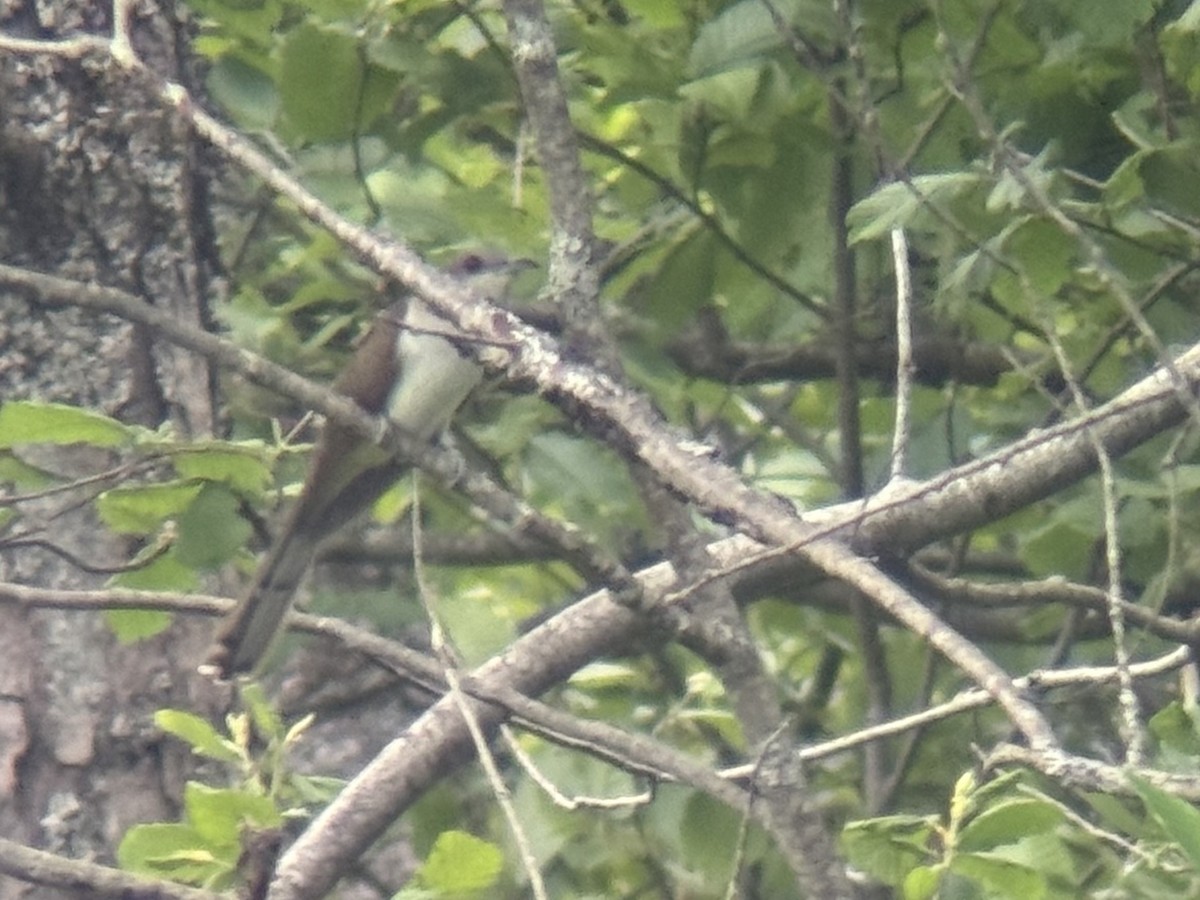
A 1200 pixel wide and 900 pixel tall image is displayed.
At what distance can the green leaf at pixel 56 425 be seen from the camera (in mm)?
2359

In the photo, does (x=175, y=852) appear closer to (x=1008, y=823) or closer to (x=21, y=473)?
(x=21, y=473)

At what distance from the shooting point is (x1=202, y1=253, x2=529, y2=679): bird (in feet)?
10.6

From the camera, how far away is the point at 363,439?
3.29 meters

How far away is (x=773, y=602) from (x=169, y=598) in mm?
1960

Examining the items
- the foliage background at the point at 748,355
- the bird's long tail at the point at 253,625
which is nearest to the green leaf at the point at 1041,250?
the foliage background at the point at 748,355

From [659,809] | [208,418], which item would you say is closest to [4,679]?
[208,418]

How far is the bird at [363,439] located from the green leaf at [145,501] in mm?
533

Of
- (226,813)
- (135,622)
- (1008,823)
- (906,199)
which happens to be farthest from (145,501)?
(1008,823)

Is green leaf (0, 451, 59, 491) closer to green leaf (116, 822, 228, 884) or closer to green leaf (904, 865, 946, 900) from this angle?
green leaf (116, 822, 228, 884)

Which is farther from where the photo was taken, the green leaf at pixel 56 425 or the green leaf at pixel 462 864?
the green leaf at pixel 56 425

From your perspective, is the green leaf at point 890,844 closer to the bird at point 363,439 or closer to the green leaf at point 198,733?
the green leaf at point 198,733

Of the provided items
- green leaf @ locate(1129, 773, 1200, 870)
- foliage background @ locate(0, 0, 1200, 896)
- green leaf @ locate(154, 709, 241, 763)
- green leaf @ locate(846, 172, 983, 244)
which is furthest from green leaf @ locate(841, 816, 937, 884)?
green leaf @ locate(846, 172, 983, 244)

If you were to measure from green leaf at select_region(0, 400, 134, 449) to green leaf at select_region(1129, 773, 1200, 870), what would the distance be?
1.34 metres

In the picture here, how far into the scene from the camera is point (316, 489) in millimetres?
A: 3594
